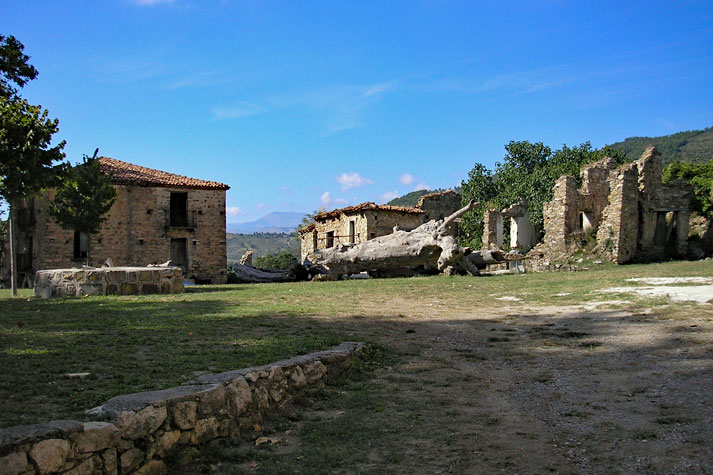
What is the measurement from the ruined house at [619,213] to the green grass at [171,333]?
9.44 meters

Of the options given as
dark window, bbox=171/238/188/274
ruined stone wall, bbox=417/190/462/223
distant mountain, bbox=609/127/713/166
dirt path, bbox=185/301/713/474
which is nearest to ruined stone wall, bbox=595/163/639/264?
ruined stone wall, bbox=417/190/462/223

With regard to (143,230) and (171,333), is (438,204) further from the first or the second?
(171,333)

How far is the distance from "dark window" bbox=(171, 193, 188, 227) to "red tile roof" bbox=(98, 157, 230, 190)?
1.05m

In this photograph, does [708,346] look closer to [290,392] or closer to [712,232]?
[290,392]

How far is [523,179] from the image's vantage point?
3762 cm

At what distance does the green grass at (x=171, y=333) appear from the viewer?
3979mm

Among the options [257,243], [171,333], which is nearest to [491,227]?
[171,333]

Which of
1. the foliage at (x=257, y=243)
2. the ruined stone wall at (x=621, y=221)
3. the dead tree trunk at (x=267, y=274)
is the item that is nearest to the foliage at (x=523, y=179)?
the ruined stone wall at (x=621, y=221)

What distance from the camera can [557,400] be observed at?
4.43 meters

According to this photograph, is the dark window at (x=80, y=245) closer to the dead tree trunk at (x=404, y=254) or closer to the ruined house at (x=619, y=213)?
the dead tree trunk at (x=404, y=254)

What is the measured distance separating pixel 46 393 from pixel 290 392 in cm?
188

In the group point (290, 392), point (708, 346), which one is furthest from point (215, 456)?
point (708, 346)

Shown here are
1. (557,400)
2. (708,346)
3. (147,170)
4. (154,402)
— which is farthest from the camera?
(147,170)

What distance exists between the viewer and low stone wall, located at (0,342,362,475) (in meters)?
2.68
